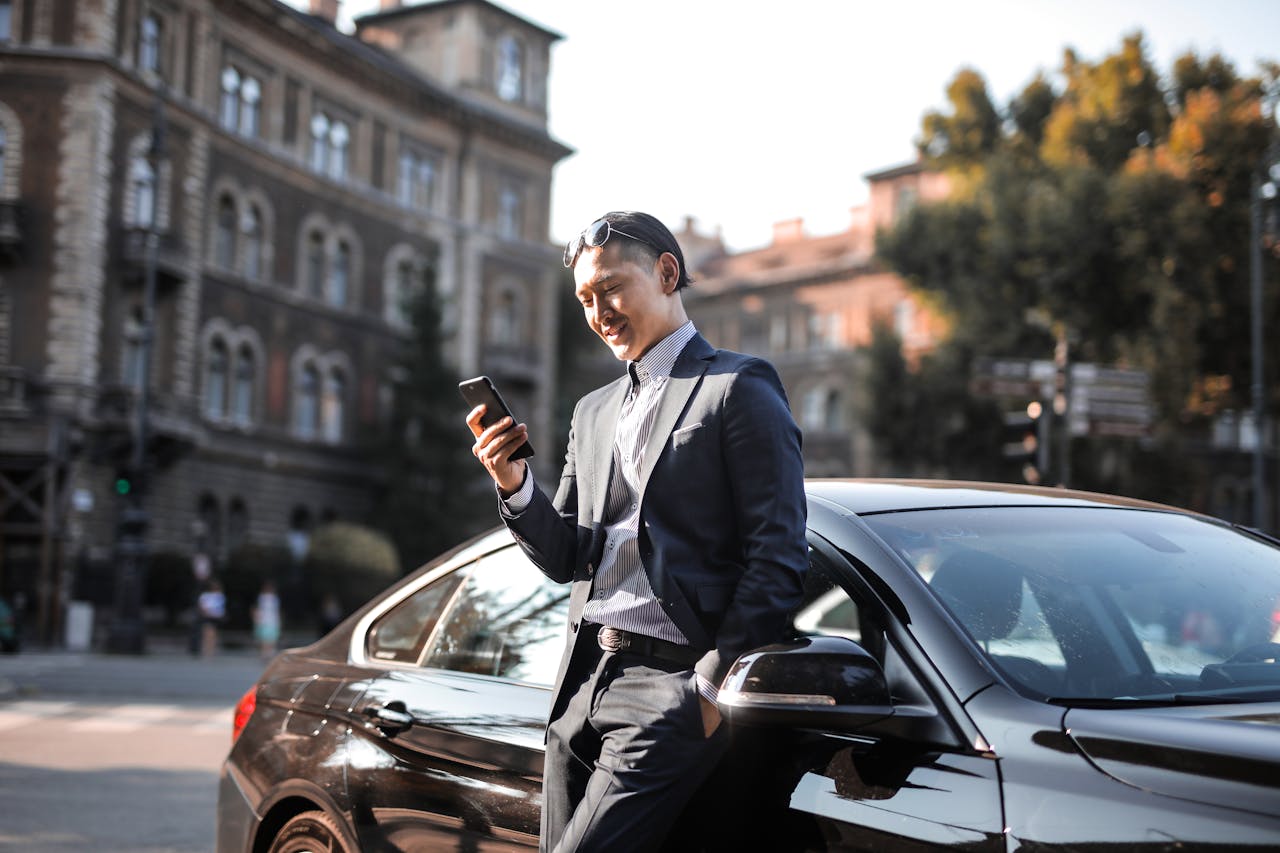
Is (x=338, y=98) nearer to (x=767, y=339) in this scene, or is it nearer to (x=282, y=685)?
(x=767, y=339)

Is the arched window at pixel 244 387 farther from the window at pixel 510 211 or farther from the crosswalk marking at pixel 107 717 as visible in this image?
the crosswalk marking at pixel 107 717

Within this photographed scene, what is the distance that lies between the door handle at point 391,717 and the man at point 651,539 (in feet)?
2.61

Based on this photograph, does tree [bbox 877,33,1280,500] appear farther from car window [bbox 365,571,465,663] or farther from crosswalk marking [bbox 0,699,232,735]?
car window [bbox 365,571,465,663]

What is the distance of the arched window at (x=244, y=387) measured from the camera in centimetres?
3994

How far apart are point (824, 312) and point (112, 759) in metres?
53.6

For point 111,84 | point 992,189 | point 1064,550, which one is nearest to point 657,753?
point 1064,550

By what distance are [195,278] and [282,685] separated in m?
35.1

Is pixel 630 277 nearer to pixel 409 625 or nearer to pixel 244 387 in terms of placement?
pixel 409 625

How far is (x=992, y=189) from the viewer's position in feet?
108

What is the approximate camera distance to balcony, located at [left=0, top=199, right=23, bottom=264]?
32750mm

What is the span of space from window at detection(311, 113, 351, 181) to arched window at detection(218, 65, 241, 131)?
10.5 ft

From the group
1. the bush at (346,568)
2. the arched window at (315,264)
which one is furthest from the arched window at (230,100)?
the bush at (346,568)

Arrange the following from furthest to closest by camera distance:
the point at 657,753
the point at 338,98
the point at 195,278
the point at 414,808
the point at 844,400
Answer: the point at 844,400 → the point at 338,98 → the point at 195,278 → the point at 414,808 → the point at 657,753

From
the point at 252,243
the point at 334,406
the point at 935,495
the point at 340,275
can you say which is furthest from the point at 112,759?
the point at 340,275
